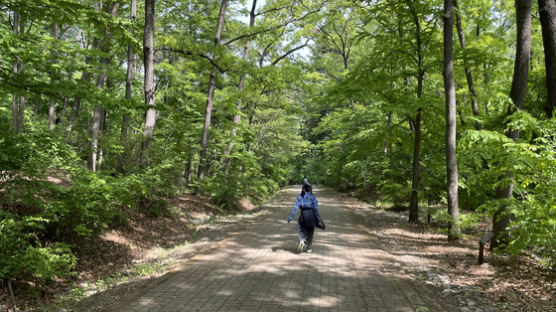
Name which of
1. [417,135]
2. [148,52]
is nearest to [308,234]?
[417,135]

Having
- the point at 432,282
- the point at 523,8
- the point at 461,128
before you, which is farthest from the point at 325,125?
the point at 432,282

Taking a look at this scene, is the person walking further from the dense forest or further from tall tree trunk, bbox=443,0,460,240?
tall tree trunk, bbox=443,0,460,240

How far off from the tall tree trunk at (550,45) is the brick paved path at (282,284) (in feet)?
16.6

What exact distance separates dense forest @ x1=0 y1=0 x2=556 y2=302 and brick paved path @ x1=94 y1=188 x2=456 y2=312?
5.59 ft

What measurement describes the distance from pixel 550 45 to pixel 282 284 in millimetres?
7849

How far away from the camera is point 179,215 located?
41.5ft

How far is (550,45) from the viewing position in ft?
23.8

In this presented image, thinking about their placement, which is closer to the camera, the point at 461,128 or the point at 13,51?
the point at 13,51

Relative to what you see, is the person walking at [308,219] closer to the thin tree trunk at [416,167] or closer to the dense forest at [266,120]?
the dense forest at [266,120]

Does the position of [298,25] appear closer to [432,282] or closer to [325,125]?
[325,125]

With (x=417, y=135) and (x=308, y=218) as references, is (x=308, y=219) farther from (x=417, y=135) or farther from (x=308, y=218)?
(x=417, y=135)

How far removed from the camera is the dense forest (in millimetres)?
5625

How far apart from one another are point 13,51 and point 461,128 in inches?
536

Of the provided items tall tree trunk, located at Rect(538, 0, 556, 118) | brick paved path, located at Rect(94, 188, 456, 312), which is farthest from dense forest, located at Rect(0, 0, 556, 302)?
brick paved path, located at Rect(94, 188, 456, 312)
